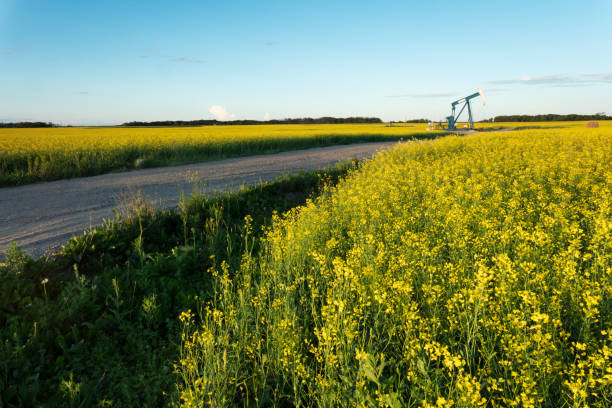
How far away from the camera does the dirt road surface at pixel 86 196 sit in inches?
256

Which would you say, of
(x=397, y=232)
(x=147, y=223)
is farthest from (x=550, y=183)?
(x=147, y=223)

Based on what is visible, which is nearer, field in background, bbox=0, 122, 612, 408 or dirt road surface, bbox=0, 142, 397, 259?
field in background, bbox=0, 122, 612, 408

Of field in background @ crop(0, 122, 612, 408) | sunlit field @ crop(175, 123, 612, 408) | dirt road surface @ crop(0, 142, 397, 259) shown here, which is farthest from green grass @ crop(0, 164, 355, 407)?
dirt road surface @ crop(0, 142, 397, 259)

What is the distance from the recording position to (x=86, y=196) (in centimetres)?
945

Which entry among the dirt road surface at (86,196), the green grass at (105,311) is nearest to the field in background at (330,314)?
the green grass at (105,311)

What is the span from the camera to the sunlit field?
2346 mm

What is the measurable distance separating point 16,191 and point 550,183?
50.4ft

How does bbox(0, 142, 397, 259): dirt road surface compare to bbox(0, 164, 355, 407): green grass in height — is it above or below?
above

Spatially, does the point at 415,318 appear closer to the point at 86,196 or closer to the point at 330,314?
the point at 330,314

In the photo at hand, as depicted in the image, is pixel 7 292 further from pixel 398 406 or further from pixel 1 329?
pixel 398 406

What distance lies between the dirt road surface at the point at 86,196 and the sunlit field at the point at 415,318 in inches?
162

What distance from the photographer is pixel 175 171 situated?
1385 centimetres

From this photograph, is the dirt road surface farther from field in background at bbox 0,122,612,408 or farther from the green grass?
field in background at bbox 0,122,612,408

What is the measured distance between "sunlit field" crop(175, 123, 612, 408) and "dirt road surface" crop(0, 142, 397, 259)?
4.11 meters
